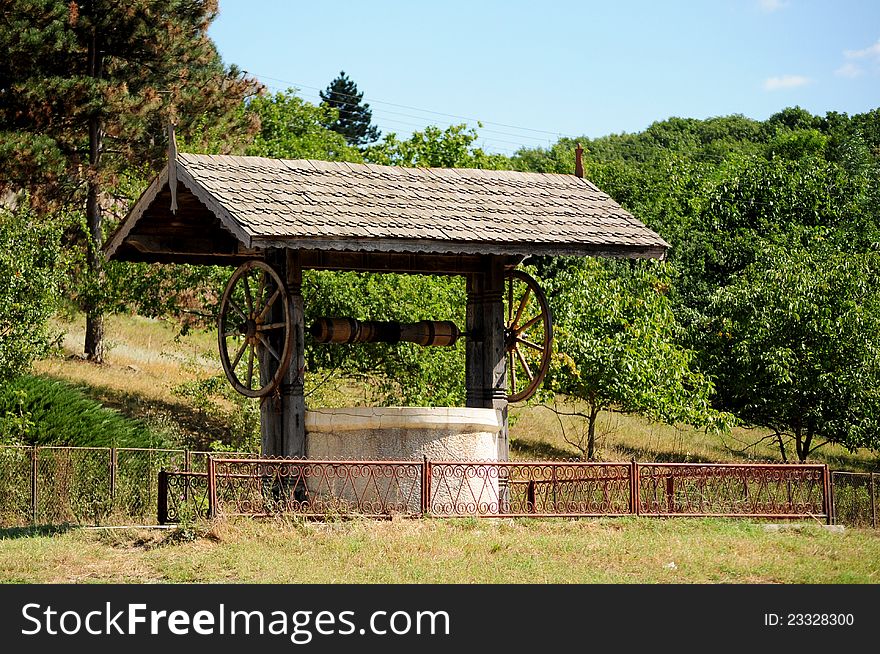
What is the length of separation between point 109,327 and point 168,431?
15.5 meters

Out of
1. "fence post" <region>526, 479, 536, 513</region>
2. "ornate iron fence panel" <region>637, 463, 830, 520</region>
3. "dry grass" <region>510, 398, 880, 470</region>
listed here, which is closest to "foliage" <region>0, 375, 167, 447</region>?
"fence post" <region>526, 479, 536, 513</region>

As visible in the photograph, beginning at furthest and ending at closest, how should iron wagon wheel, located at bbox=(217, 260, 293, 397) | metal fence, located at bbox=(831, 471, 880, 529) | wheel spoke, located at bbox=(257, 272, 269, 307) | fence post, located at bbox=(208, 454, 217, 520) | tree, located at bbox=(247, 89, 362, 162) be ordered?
tree, located at bbox=(247, 89, 362, 162), metal fence, located at bbox=(831, 471, 880, 529), wheel spoke, located at bbox=(257, 272, 269, 307), iron wagon wheel, located at bbox=(217, 260, 293, 397), fence post, located at bbox=(208, 454, 217, 520)

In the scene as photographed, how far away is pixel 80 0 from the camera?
30297 millimetres

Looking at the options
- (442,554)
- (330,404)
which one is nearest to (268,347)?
(442,554)

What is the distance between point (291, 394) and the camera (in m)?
13.5

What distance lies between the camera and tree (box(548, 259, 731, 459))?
26.6 m

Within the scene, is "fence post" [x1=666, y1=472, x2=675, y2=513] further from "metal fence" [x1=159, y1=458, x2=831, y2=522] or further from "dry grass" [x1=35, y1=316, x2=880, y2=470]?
"dry grass" [x1=35, y1=316, x2=880, y2=470]

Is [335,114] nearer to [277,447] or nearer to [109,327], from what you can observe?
[109,327]

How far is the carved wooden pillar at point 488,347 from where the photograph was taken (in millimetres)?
14812

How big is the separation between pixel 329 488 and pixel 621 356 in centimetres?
1471

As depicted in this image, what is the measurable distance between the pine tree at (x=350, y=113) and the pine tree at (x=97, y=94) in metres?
34.2

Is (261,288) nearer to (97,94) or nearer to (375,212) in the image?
(375,212)

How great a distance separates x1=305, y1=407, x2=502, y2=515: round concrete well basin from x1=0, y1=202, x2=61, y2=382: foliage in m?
8.96

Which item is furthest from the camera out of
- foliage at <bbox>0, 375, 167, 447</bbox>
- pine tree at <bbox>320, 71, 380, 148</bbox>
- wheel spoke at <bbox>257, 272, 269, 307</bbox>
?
pine tree at <bbox>320, 71, 380, 148</bbox>
